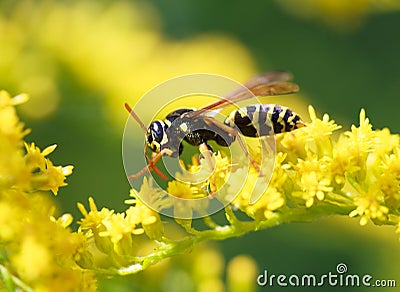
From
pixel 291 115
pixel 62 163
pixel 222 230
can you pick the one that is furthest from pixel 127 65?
pixel 222 230

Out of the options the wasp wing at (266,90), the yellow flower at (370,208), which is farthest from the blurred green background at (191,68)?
the yellow flower at (370,208)

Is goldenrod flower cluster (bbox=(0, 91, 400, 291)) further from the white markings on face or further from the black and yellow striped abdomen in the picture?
the white markings on face

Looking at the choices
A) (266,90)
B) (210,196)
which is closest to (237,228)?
(210,196)

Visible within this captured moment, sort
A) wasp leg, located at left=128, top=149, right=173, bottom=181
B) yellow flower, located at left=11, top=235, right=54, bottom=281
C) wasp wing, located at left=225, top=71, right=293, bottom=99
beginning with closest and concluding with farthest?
yellow flower, located at left=11, top=235, right=54, bottom=281 < wasp leg, located at left=128, top=149, right=173, bottom=181 < wasp wing, located at left=225, top=71, right=293, bottom=99

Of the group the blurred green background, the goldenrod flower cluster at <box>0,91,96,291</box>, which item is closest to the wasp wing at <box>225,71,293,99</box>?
the blurred green background

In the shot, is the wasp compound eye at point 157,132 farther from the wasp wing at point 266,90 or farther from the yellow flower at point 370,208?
the yellow flower at point 370,208

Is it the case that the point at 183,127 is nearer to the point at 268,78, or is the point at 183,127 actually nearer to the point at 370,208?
the point at 268,78
